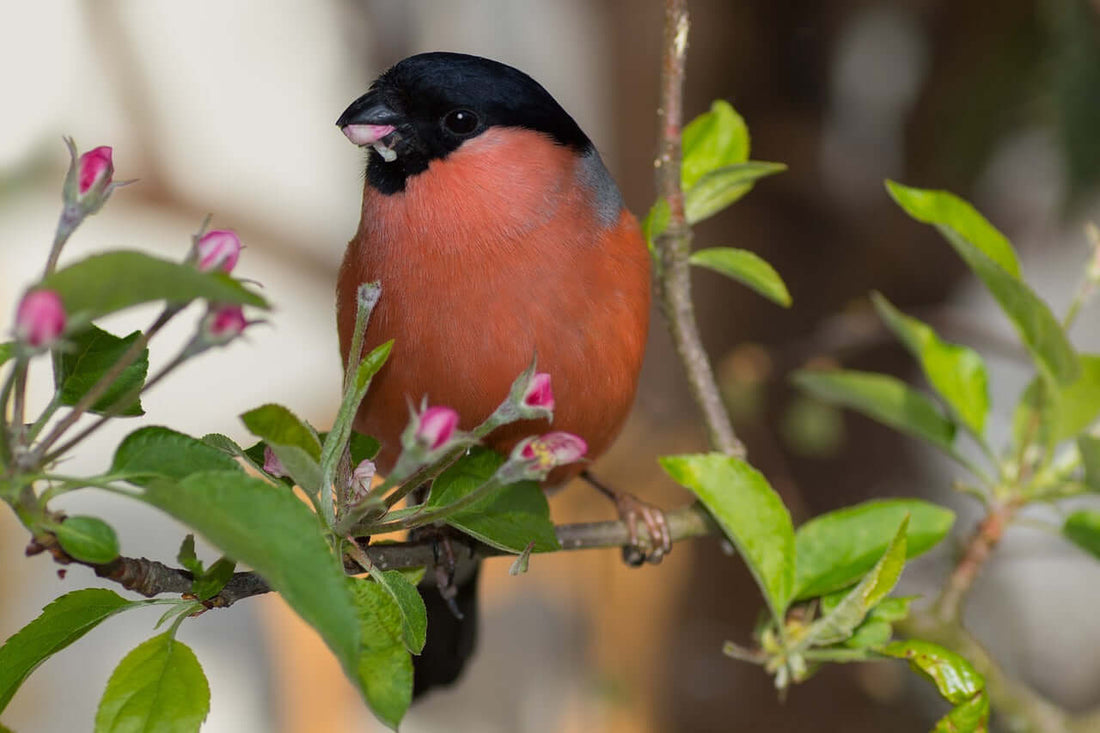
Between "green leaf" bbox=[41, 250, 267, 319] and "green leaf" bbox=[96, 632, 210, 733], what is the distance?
10.5 inches

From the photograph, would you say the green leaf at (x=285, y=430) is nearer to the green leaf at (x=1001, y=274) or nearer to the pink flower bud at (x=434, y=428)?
the pink flower bud at (x=434, y=428)

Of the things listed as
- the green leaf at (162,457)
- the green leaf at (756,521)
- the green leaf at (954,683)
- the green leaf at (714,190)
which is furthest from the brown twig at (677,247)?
the green leaf at (162,457)

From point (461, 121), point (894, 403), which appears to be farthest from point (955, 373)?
point (461, 121)

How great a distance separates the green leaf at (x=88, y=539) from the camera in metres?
0.55

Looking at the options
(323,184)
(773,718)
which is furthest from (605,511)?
(323,184)

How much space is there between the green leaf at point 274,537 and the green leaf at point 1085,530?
780mm

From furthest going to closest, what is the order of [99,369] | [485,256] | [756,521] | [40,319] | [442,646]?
[442,646], [485,256], [756,521], [99,369], [40,319]

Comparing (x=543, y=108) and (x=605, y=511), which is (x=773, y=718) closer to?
(x=605, y=511)

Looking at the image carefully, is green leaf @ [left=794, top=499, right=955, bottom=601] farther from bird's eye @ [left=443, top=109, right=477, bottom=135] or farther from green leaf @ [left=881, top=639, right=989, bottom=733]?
bird's eye @ [left=443, top=109, right=477, bottom=135]

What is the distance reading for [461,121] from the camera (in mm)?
1057

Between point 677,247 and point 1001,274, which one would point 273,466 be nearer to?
point 677,247

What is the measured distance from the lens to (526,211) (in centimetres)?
104

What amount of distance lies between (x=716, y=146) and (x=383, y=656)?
0.67 m

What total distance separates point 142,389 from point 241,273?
2.23m
